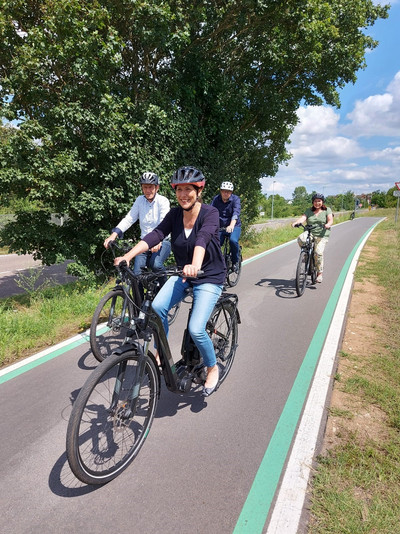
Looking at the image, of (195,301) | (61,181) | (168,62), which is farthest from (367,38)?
(195,301)

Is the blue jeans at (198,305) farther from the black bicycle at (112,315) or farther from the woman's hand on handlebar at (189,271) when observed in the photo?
the black bicycle at (112,315)

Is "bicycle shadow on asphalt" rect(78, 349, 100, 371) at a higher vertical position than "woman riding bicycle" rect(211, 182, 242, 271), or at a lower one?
lower

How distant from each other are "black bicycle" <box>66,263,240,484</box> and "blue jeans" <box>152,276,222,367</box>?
21 cm

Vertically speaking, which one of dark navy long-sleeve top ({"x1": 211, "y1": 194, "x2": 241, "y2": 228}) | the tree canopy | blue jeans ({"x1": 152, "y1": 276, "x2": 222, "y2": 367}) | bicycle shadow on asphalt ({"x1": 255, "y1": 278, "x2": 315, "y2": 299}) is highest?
the tree canopy

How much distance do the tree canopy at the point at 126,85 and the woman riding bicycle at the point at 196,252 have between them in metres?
4.69

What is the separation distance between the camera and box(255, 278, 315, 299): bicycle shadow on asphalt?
268 inches

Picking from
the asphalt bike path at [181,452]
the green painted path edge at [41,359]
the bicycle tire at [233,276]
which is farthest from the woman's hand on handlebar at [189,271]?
the bicycle tire at [233,276]

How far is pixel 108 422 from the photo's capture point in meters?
2.35

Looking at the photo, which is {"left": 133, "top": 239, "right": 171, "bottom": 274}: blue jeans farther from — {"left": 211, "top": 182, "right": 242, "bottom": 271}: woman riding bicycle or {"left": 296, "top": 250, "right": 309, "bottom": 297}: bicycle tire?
{"left": 296, "top": 250, "right": 309, "bottom": 297}: bicycle tire

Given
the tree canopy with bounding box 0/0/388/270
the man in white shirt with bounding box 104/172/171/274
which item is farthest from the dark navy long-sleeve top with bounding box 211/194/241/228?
the man in white shirt with bounding box 104/172/171/274

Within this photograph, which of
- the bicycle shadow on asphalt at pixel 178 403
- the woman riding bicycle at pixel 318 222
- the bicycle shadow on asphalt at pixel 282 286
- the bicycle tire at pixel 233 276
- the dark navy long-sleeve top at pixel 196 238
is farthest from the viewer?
the bicycle tire at pixel 233 276

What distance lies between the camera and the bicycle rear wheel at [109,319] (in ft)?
12.4

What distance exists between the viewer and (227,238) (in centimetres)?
743

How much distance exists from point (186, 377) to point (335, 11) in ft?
42.8
